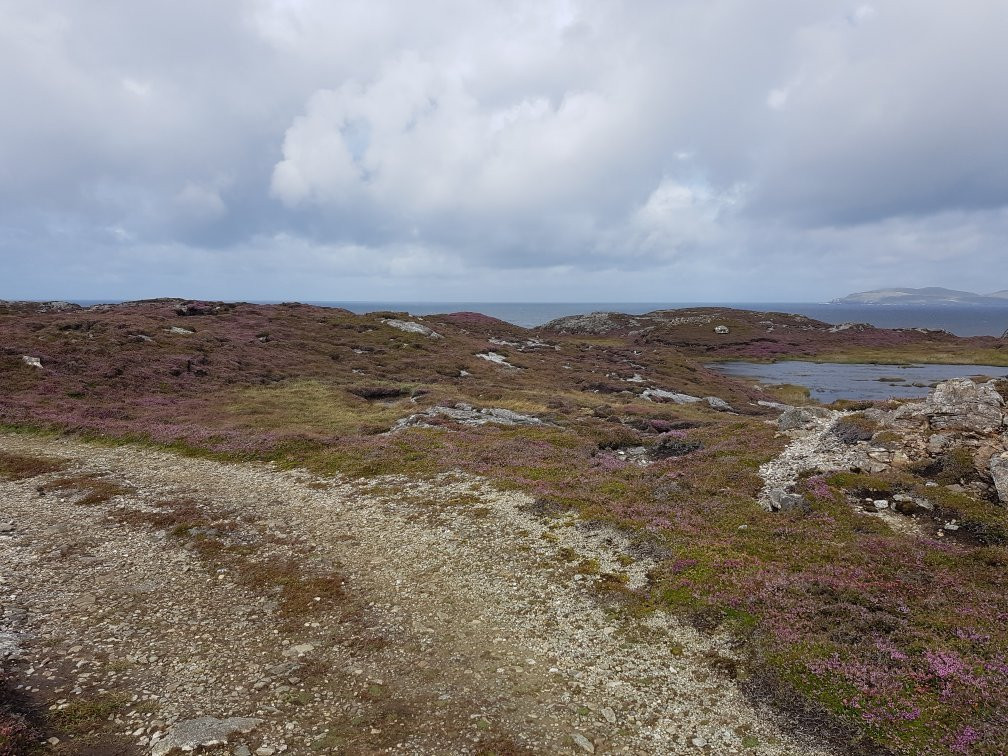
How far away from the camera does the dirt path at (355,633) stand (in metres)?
10.8

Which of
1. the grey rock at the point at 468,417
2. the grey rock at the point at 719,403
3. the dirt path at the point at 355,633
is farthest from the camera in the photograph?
the grey rock at the point at 719,403

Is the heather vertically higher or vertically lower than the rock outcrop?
lower

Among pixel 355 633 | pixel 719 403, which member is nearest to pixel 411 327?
pixel 719 403

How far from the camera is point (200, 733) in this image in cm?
1043

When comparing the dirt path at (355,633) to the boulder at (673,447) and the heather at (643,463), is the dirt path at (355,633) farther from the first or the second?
the boulder at (673,447)

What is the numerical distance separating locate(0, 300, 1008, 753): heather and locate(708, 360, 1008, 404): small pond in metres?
11.0

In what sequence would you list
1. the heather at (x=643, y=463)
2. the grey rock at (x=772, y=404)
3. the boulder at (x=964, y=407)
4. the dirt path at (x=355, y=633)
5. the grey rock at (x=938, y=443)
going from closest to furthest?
the dirt path at (x=355, y=633) < the heather at (x=643, y=463) < the grey rock at (x=938, y=443) < the boulder at (x=964, y=407) < the grey rock at (x=772, y=404)

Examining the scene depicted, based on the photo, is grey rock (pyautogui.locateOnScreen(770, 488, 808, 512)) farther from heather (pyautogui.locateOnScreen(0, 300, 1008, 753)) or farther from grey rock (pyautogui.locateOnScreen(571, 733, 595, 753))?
grey rock (pyautogui.locateOnScreen(571, 733, 595, 753))

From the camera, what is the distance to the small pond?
250ft

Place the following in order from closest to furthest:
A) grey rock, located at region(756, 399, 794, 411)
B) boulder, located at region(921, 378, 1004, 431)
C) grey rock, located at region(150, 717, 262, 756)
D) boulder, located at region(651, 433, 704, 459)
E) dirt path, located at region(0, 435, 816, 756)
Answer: grey rock, located at region(150, 717, 262, 756)
dirt path, located at region(0, 435, 816, 756)
boulder, located at region(921, 378, 1004, 431)
boulder, located at region(651, 433, 704, 459)
grey rock, located at region(756, 399, 794, 411)

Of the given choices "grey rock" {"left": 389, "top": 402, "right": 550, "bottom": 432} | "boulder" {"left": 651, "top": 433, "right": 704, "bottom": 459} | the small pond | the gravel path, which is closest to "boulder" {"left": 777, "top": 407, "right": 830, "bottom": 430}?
the gravel path

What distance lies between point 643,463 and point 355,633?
2130cm

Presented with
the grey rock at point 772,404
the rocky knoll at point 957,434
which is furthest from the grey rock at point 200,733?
the grey rock at point 772,404

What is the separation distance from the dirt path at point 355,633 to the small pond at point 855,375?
219 ft
